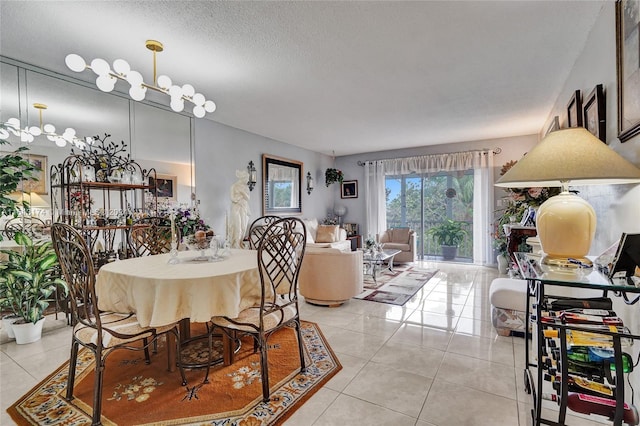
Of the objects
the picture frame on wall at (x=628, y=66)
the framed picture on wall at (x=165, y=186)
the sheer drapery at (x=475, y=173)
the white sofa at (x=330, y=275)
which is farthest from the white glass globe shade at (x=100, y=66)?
the sheer drapery at (x=475, y=173)

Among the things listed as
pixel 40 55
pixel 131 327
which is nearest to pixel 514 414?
pixel 131 327

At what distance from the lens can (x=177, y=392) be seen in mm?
1961

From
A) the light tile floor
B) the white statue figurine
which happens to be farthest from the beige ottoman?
the white statue figurine

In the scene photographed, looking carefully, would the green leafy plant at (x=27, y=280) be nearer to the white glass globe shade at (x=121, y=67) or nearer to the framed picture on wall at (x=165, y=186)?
the framed picture on wall at (x=165, y=186)

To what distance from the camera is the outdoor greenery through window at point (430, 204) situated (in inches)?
253

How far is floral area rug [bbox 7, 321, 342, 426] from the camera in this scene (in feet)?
5.65

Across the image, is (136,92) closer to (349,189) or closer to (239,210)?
(239,210)

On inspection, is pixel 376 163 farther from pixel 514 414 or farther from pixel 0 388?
pixel 0 388

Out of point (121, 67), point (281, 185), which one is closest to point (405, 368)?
point (121, 67)

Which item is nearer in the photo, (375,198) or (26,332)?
(26,332)

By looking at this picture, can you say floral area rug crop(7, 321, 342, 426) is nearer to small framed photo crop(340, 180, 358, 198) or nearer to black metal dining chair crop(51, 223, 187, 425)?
black metal dining chair crop(51, 223, 187, 425)

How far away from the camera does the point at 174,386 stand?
2029mm

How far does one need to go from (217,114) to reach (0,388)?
139 inches

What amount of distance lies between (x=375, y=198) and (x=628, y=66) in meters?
5.79
